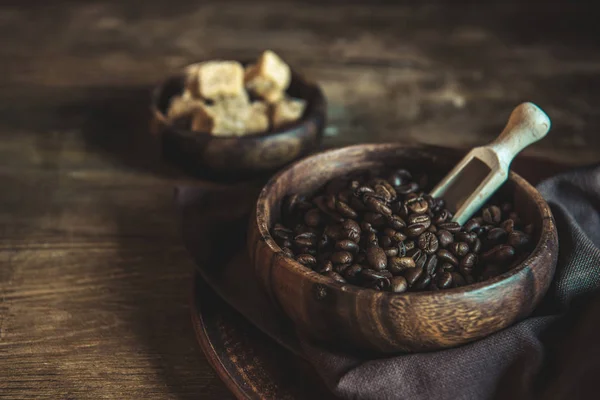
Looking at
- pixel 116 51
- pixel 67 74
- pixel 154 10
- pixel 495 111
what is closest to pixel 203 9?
pixel 154 10

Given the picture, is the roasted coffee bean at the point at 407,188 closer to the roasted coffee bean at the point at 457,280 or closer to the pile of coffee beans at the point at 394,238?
the pile of coffee beans at the point at 394,238

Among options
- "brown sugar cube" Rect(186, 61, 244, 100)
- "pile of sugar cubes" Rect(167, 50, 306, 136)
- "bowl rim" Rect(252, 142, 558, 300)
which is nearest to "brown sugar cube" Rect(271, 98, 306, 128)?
"pile of sugar cubes" Rect(167, 50, 306, 136)

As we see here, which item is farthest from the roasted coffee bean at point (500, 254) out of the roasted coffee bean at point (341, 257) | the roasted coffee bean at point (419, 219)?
the roasted coffee bean at point (341, 257)

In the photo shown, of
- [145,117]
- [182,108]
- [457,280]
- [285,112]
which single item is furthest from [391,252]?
[145,117]

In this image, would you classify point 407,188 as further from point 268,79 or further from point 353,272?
point 268,79

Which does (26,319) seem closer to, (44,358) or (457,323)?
(44,358)

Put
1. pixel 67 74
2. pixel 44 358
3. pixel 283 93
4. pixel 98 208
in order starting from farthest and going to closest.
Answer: pixel 67 74 → pixel 283 93 → pixel 98 208 → pixel 44 358

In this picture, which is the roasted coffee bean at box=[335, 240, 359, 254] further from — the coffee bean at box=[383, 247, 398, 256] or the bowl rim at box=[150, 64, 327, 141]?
the bowl rim at box=[150, 64, 327, 141]
